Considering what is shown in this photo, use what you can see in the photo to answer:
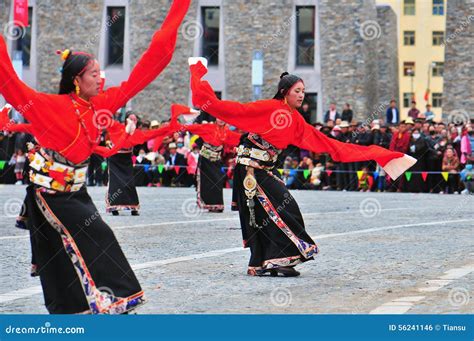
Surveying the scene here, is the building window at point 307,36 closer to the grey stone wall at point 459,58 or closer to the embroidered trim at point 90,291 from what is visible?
the grey stone wall at point 459,58

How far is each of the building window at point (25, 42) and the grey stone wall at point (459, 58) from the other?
17.3 m

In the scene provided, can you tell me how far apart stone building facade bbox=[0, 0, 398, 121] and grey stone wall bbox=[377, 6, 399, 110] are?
34.1 ft

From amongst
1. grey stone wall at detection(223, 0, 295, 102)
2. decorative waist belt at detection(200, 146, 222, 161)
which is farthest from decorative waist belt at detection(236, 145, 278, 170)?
grey stone wall at detection(223, 0, 295, 102)

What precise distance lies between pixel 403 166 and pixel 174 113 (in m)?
8.63

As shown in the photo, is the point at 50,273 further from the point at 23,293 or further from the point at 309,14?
the point at 309,14

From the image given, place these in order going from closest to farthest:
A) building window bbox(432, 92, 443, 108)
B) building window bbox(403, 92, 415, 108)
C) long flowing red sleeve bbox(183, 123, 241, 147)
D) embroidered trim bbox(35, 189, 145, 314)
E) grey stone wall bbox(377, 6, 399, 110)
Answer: embroidered trim bbox(35, 189, 145, 314), long flowing red sleeve bbox(183, 123, 241, 147), grey stone wall bbox(377, 6, 399, 110), building window bbox(403, 92, 415, 108), building window bbox(432, 92, 443, 108)

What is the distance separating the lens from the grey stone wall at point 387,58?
62.5 meters

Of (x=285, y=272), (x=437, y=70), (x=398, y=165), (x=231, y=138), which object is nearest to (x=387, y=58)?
(x=437, y=70)

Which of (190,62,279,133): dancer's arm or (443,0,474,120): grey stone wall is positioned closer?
(190,62,279,133): dancer's arm

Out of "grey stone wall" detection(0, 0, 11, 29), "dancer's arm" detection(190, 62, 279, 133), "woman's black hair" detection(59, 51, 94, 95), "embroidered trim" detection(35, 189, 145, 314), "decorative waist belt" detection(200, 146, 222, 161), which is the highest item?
"grey stone wall" detection(0, 0, 11, 29)

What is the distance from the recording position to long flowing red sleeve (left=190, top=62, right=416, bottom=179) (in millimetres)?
11969

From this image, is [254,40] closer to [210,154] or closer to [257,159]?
[210,154]

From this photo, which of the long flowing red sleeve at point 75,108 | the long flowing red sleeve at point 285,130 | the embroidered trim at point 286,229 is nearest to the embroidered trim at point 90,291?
the long flowing red sleeve at point 75,108

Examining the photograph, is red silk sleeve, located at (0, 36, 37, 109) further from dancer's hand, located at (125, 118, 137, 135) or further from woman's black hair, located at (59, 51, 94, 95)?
dancer's hand, located at (125, 118, 137, 135)
